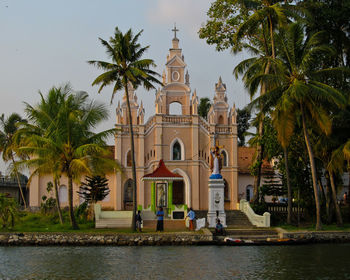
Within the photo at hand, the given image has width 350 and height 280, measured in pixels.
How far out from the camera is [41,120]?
101ft

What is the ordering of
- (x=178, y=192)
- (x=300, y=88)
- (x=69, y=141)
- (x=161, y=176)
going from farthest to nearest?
(x=178, y=192)
(x=161, y=176)
(x=69, y=141)
(x=300, y=88)

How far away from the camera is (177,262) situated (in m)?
20.0

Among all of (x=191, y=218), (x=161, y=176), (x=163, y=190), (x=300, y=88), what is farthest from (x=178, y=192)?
(x=300, y=88)

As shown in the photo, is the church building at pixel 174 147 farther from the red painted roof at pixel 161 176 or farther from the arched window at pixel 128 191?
the red painted roof at pixel 161 176

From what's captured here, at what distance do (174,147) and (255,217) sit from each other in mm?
11546

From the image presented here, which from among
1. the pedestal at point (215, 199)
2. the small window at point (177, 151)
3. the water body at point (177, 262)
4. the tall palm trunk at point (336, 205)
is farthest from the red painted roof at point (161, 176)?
the water body at point (177, 262)

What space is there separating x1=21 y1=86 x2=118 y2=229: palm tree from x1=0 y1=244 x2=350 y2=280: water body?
5.13 metres

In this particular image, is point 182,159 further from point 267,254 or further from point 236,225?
point 267,254

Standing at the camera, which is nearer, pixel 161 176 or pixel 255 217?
pixel 255 217

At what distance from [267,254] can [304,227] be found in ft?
34.3

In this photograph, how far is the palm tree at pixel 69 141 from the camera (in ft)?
94.0

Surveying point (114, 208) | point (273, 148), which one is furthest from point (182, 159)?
point (273, 148)

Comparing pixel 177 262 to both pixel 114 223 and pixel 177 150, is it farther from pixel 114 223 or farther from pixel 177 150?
pixel 177 150

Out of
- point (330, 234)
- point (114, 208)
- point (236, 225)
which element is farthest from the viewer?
point (114, 208)
